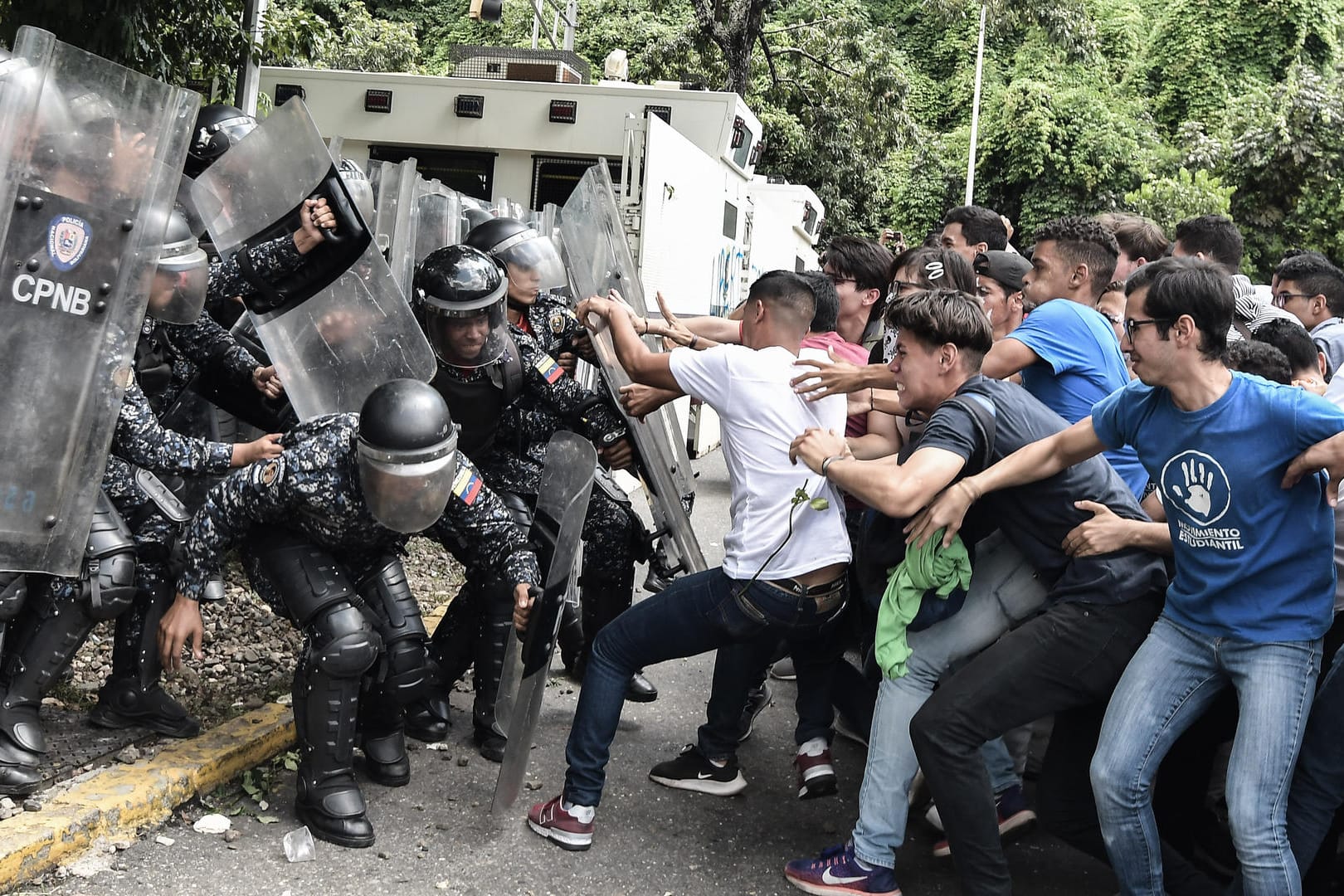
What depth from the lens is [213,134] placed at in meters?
5.82

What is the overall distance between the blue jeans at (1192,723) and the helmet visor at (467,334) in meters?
2.57

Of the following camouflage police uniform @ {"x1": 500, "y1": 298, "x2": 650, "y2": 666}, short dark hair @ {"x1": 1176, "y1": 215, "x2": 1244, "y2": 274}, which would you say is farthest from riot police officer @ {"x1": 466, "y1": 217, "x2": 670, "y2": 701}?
short dark hair @ {"x1": 1176, "y1": 215, "x2": 1244, "y2": 274}

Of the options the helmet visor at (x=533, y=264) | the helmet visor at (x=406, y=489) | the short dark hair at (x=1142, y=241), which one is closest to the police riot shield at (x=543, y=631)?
the helmet visor at (x=406, y=489)

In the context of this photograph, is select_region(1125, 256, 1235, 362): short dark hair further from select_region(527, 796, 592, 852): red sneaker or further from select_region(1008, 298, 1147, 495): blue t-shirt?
select_region(527, 796, 592, 852): red sneaker

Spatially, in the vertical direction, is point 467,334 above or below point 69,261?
below

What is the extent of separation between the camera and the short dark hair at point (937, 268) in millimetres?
5258

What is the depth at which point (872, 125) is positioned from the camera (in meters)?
23.8

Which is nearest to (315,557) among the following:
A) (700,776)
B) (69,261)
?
(69,261)

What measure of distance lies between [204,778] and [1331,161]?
86.7 feet

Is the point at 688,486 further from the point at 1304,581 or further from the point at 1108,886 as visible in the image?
the point at 1304,581

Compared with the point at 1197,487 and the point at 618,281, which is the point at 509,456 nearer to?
the point at 618,281

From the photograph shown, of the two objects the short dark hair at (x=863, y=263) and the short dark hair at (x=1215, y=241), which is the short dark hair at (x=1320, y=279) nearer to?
the short dark hair at (x=1215, y=241)

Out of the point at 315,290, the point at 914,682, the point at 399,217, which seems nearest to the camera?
the point at 914,682

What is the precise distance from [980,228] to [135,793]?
4650 mm
